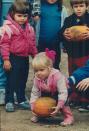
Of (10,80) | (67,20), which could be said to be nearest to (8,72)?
(10,80)

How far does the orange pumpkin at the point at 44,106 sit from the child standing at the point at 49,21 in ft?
3.65

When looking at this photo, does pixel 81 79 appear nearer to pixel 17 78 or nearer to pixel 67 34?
pixel 67 34

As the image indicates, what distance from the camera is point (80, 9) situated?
670 centimetres

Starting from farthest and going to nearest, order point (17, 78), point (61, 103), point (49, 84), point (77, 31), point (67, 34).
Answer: point (17, 78), point (67, 34), point (77, 31), point (49, 84), point (61, 103)

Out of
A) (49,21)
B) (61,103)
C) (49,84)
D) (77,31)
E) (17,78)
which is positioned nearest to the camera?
(61,103)

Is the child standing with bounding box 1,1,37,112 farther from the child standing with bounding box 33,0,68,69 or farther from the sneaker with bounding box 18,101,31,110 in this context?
the child standing with bounding box 33,0,68,69

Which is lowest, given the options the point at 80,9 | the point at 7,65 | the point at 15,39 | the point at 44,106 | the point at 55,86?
the point at 44,106

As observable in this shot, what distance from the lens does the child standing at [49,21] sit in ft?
22.6

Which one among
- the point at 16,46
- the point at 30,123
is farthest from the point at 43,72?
the point at 16,46

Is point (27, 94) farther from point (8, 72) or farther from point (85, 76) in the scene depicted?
point (85, 76)

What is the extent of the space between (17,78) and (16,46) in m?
0.43

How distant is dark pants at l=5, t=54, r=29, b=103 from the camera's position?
21.8ft

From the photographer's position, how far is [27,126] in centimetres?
594

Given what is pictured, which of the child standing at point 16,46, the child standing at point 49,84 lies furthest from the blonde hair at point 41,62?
the child standing at point 16,46
